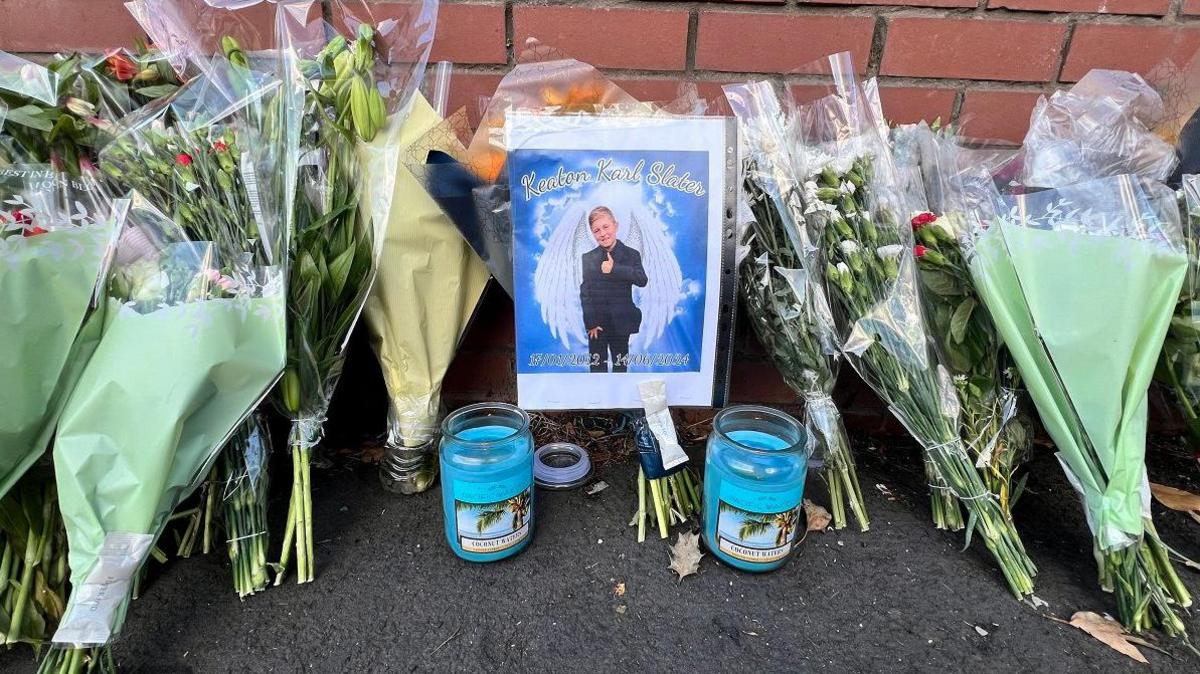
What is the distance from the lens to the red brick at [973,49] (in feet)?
5.80

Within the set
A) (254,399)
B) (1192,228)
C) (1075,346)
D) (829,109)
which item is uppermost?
(829,109)

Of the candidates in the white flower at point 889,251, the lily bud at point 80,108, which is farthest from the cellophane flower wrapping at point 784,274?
the lily bud at point 80,108

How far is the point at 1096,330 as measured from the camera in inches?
52.1

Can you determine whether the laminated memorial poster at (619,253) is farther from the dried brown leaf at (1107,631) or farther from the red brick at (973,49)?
the dried brown leaf at (1107,631)

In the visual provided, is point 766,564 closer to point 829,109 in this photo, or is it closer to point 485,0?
point 829,109

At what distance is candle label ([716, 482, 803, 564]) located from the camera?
1.41 meters

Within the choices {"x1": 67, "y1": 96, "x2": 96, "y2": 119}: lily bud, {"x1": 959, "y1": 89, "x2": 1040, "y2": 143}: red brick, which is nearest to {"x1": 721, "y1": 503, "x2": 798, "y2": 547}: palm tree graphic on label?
{"x1": 959, "y1": 89, "x2": 1040, "y2": 143}: red brick

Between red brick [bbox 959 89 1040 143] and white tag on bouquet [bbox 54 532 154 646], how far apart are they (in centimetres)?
211

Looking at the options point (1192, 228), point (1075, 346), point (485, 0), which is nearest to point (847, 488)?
point (1075, 346)

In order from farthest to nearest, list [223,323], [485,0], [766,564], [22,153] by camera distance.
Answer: [485,0]
[766,564]
[22,153]
[223,323]

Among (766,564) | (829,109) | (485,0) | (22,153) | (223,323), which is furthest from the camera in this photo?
(485,0)

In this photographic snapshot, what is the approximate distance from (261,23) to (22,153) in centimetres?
60

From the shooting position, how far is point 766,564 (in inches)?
58.1

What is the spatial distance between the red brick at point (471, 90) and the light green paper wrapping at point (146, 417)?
85 cm
